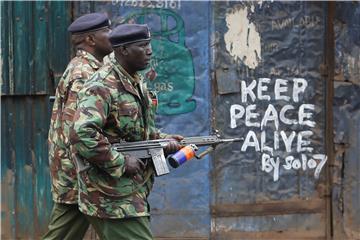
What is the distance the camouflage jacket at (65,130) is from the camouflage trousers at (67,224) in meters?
0.07

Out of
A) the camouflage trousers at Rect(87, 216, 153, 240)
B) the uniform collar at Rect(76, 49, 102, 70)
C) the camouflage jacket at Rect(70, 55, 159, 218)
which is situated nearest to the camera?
the camouflage jacket at Rect(70, 55, 159, 218)

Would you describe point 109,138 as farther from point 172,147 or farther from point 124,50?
point 124,50

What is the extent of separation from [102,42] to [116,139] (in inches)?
43.2

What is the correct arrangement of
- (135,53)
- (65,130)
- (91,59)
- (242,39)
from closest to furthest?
(135,53) → (65,130) → (91,59) → (242,39)

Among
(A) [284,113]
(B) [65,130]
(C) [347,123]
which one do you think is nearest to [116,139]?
(B) [65,130]

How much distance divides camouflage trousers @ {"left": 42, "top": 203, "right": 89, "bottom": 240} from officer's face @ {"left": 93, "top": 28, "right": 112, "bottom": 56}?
0.99 m

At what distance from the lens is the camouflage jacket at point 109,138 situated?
3889 mm

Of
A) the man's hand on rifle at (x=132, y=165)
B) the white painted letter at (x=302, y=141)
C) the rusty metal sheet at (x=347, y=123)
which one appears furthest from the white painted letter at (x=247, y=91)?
the man's hand on rifle at (x=132, y=165)

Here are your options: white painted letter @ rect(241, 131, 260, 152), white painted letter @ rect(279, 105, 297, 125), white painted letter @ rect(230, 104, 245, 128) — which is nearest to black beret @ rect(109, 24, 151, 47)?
white painted letter @ rect(230, 104, 245, 128)

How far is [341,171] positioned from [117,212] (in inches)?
122

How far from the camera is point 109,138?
160 inches

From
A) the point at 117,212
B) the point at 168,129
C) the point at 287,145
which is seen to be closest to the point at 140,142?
the point at 117,212

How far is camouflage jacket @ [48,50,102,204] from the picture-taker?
4.74 m

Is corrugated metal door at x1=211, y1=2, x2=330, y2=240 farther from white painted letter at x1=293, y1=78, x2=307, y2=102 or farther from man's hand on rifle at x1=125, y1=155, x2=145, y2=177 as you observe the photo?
man's hand on rifle at x1=125, y1=155, x2=145, y2=177
